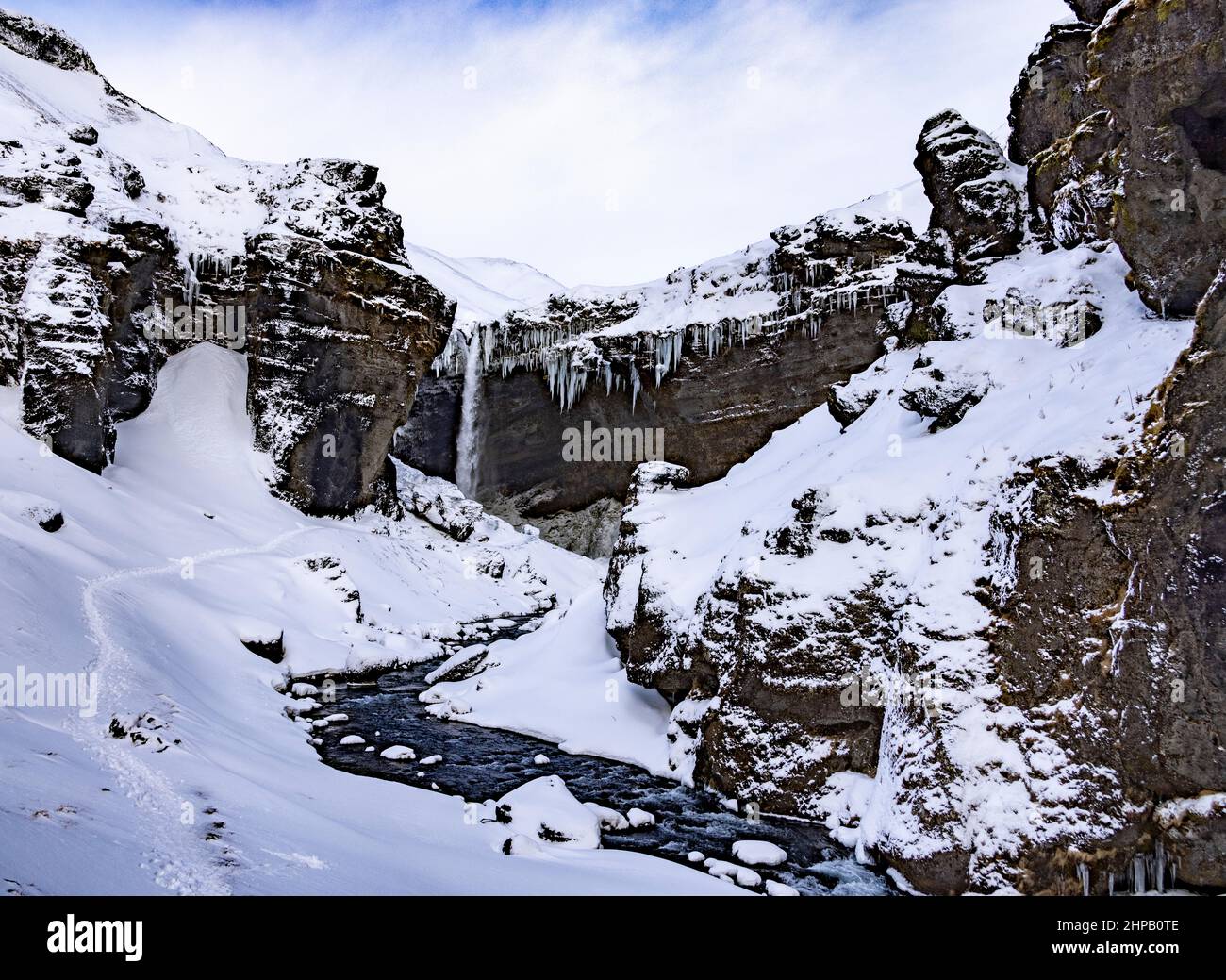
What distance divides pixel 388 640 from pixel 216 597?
557 centimetres

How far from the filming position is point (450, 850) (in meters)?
8.85

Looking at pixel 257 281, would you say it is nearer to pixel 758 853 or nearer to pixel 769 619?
pixel 769 619

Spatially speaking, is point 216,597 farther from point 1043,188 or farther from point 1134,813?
point 1043,188

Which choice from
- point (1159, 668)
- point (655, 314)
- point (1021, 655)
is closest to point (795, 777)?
point (1021, 655)

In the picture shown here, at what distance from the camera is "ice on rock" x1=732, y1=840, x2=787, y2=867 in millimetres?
10016

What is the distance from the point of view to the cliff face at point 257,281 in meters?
27.8

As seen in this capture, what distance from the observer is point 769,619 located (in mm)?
12688

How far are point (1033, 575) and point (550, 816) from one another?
7.12m

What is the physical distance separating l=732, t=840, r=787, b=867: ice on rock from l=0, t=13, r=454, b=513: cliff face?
2516cm

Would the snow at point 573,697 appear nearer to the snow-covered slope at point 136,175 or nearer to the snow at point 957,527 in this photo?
the snow at point 957,527

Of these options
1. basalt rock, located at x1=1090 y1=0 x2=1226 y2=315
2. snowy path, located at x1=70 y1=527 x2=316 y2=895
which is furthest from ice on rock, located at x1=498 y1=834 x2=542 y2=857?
basalt rock, located at x1=1090 y1=0 x2=1226 y2=315

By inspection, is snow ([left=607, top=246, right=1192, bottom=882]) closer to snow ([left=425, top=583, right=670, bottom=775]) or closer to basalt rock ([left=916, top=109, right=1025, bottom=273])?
snow ([left=425, top=583, right=670, bottom=775])

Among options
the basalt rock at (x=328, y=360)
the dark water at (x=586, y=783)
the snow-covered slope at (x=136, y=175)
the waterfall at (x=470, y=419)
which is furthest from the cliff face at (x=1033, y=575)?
the waterfall at (x=470, y=419)
